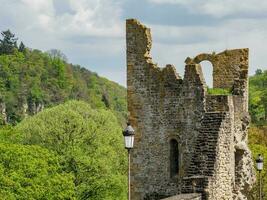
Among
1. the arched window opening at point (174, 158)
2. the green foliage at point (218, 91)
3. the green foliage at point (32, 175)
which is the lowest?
the green foliage at point (32, 175)

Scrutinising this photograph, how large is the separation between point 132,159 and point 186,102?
9.55ft

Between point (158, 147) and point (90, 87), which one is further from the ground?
point (90, 87)

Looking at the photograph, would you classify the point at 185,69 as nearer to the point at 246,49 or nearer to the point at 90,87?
the point at 246,49

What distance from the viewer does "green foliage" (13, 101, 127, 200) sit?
4825 cm

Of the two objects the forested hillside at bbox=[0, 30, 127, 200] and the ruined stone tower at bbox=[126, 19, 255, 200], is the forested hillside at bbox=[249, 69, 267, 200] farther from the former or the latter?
the forested hillside at bbox=[0, 30, 127, 200]

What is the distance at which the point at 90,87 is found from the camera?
18700cm

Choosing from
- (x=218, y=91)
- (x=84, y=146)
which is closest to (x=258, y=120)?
(x=84, y=146)

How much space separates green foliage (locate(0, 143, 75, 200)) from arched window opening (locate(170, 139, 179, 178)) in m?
20.0

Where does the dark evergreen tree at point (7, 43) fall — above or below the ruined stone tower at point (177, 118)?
above

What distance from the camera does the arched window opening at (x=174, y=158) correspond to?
21.2 metres

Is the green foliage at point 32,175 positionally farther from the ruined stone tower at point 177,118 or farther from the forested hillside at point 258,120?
the ruined stone tower at point 177,118

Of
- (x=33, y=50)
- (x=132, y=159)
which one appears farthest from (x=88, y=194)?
(x=33, y=50)

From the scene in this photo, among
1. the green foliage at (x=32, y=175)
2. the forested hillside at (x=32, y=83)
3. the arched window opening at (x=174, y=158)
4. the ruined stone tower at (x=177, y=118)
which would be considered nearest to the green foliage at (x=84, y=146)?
the green foliage at (x=32, y=175)

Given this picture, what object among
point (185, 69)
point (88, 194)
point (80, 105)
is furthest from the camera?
point (80, 105)
